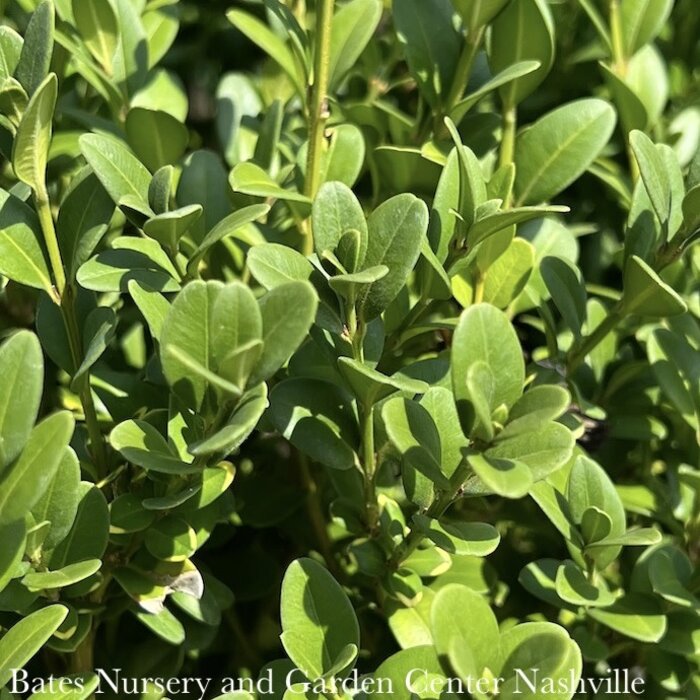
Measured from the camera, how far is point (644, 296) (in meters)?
0.91

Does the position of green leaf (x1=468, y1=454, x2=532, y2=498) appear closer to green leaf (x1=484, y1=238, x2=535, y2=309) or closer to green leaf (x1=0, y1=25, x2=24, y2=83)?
green leaf (x1=484, y1=238, x2=535, y2=309)

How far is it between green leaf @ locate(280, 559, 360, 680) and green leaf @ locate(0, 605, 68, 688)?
187mm

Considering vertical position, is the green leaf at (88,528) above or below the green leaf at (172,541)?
above

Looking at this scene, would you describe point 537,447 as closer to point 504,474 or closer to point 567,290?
point 504,474

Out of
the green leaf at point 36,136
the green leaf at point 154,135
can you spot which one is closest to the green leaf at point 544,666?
the green leaf at point 36,136

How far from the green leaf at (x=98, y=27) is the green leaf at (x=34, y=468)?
58 centimetres

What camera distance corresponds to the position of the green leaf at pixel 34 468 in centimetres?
63

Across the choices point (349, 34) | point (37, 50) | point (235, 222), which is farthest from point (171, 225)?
point (349, 34)

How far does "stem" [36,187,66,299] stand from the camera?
817mm

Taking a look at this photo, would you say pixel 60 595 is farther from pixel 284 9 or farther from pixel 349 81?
pixel 349 81

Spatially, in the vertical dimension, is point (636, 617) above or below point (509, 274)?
below

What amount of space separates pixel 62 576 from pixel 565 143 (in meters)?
0.66

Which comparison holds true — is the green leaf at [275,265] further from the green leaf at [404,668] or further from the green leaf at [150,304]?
the green leaf at [404,668]

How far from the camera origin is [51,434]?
64cm
